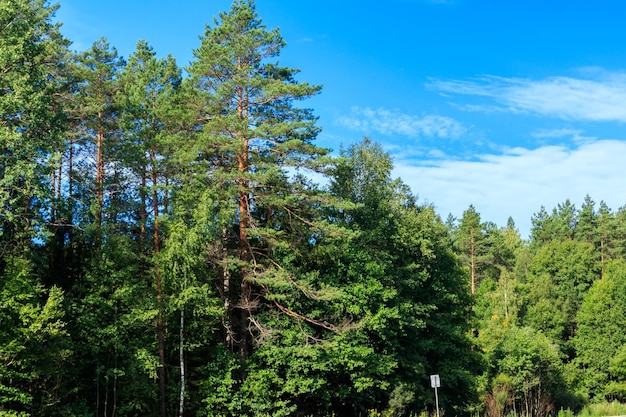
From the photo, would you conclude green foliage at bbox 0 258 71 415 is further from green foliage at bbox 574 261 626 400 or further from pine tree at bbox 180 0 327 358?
green foliage at bbox 574 261 626 400

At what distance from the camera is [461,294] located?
118ft

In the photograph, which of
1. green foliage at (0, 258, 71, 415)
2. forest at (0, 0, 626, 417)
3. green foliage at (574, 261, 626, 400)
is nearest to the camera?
green foliage at (0, 258, 71, 415)

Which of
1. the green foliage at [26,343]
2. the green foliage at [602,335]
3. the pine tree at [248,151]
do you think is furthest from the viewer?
the green foliage at [602,335]

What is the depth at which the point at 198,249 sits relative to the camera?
22125 millimetres

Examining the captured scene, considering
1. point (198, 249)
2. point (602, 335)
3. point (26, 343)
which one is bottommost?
point (602, 335)

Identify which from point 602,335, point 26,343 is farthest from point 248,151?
point 602,335

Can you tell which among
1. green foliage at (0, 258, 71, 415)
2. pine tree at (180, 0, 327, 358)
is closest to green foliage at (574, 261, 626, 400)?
pine tree at (180, 0, 327, 358)

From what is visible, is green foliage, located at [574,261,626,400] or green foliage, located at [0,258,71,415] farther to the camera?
green foliage, located at [574,261,626,400]

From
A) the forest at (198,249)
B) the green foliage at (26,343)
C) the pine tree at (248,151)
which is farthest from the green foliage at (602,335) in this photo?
the green foliage at (26,343)

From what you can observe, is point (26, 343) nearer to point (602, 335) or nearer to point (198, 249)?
point (198, 249)

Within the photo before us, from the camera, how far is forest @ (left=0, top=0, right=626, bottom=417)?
19438 mm

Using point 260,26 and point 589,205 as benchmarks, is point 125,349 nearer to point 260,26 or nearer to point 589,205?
point 260,26

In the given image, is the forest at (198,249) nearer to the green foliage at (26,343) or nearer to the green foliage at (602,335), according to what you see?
the green foliage at (26,343)

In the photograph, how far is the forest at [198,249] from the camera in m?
19.4
